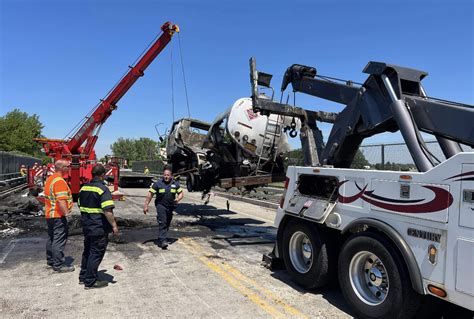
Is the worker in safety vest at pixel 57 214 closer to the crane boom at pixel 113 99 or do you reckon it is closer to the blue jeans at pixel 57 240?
the blue jeans at pixel 57 240

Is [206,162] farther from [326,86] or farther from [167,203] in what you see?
[326,86]

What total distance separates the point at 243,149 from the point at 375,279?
21.5 feet

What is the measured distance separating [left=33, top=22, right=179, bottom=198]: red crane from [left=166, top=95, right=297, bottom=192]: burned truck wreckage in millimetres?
5762

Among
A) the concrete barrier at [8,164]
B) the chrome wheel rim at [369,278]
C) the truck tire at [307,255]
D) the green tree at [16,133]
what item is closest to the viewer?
the chrome wheel rim at [369,278]

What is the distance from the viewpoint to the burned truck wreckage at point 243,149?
10.2 meters

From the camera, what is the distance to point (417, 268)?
3.71 m

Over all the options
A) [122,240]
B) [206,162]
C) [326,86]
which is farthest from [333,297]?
[206,162]

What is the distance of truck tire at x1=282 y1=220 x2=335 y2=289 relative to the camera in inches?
199

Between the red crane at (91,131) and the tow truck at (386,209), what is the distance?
429 inches

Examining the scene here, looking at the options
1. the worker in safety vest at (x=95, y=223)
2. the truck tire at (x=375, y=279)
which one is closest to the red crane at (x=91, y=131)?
the worker in safety vest at (x=95, y=223)

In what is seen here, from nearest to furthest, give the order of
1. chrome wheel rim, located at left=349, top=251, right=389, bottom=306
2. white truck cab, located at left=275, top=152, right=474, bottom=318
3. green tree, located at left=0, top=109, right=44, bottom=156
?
white truck cab, located at left=275, top=152, right=474, bottom=318 < chrome wheel rim, located at left=349, top=251, right=389, bottom=306 < green tree, located at left=0, top=109, right=44, bottom=156

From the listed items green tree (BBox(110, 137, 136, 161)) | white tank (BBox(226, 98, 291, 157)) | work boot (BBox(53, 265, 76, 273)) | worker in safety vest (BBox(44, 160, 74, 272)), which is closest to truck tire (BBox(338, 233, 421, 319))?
work boot (BBox(53, 265, 76, 273))

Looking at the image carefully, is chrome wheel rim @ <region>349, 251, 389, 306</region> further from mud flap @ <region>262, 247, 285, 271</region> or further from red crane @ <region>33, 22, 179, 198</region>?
red crane @ <region>33, 22, 179, 198</region>

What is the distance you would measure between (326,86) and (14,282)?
5.38m
